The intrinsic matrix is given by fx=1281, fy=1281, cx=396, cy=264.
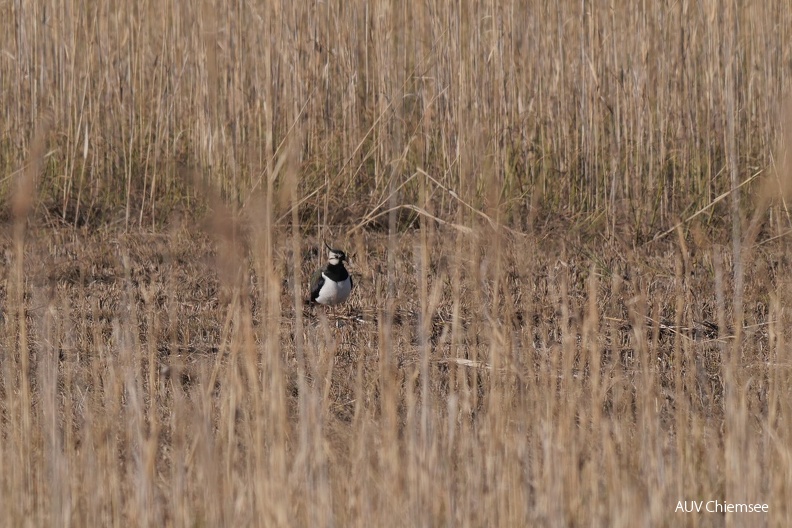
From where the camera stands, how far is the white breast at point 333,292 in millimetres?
4156

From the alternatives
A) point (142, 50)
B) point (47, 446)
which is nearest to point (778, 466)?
point (47, 446)

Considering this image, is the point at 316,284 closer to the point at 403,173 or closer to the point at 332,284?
the point at 332,284

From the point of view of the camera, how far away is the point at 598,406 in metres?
2.68

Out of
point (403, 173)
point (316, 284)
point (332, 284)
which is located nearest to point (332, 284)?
point (332, 284)

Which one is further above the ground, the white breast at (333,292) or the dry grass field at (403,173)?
the dry grass field at (403,173)

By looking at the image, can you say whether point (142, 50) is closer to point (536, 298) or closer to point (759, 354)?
point (536, 298)

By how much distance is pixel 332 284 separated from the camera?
164 inches

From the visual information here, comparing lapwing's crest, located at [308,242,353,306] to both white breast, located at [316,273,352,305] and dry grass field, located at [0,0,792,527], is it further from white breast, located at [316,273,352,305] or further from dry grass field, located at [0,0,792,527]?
dry grass field, located at [0,0,792,527]

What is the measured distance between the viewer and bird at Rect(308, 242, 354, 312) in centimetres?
416

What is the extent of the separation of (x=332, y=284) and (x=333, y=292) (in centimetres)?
3

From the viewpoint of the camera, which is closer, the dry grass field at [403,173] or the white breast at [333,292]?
the dry grass field at [403,173]

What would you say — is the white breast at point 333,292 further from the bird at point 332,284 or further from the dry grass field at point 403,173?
the dry grass field at point 403,173

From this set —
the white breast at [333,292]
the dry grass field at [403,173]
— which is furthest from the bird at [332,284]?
the dry grass field at [403,173]

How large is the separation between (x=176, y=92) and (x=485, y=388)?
2456mm
